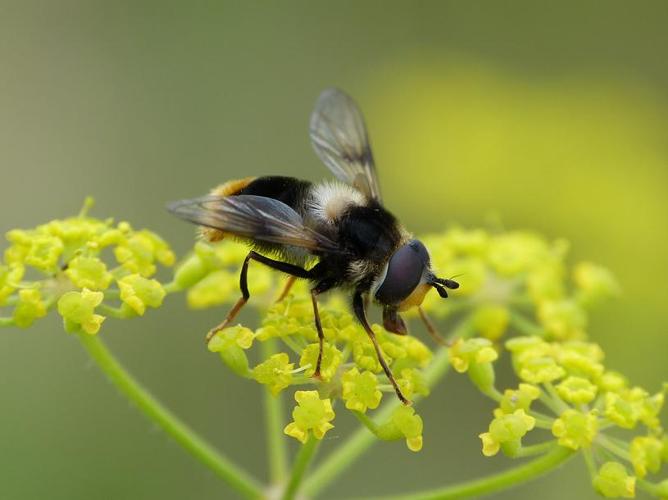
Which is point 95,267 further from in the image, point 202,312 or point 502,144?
point 502,144

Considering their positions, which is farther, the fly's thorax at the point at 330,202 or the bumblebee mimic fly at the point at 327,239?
the fly's thorax at the point at 330,202

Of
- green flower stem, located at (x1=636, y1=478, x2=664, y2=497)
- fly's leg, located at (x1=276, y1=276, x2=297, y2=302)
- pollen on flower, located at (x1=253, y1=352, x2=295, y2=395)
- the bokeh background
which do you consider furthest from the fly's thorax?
the bokeh background

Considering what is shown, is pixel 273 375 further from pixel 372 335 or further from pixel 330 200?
pixel 330 200

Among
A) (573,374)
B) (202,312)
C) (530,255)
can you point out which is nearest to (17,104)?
(202,312)

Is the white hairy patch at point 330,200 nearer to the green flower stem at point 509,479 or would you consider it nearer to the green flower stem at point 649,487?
the green flower stem at point 509,479

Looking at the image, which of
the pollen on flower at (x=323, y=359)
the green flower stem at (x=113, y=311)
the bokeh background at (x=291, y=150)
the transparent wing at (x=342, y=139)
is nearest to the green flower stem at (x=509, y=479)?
the pollen on flower at (x=323, y=359)

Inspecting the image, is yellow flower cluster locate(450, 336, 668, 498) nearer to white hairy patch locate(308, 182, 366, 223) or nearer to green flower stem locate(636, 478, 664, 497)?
green flower stem locate(636, 478, 664, 497)
